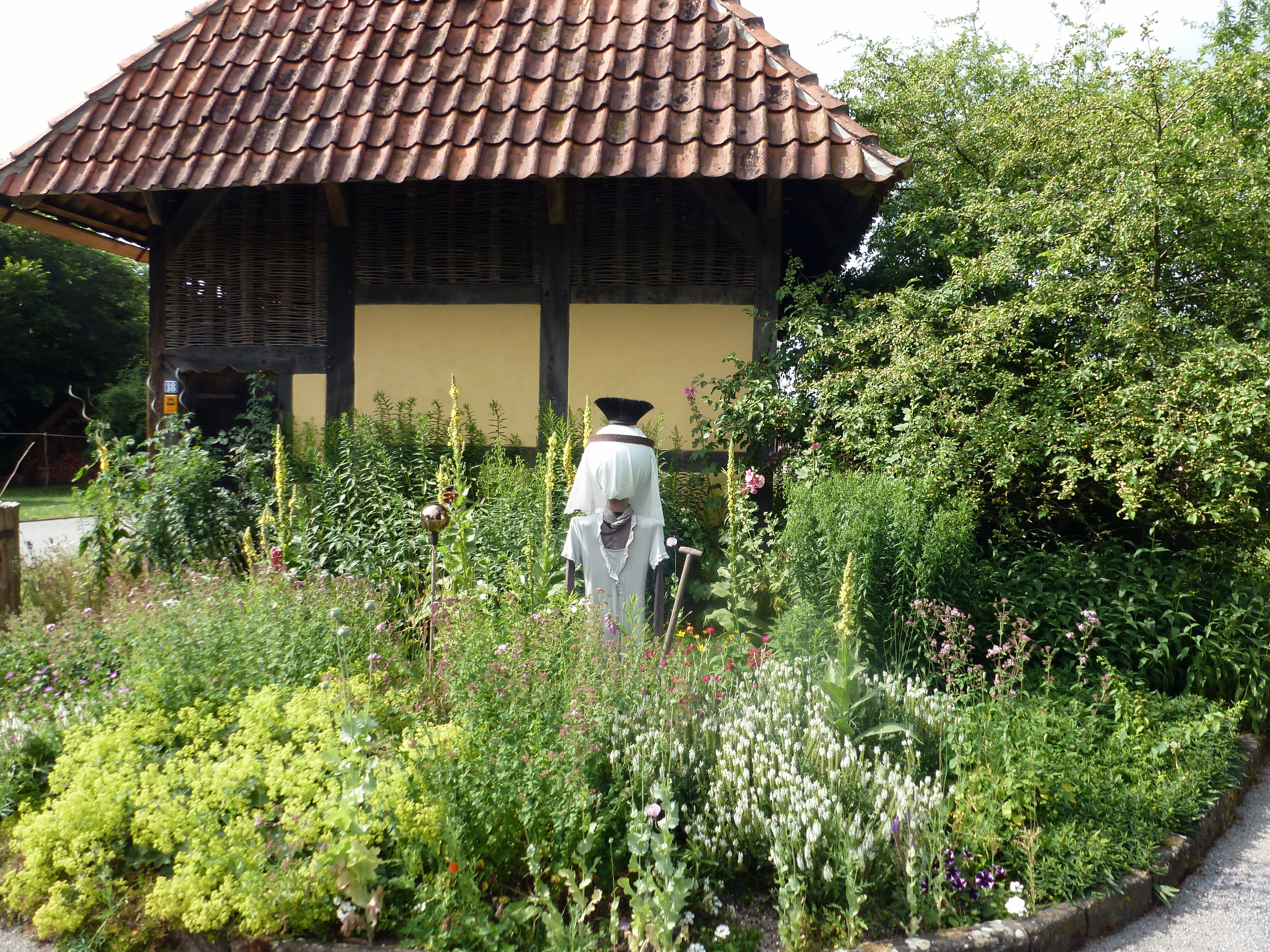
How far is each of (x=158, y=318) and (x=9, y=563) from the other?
2.49 m

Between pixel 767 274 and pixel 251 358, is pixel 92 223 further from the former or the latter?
pixel 767 274

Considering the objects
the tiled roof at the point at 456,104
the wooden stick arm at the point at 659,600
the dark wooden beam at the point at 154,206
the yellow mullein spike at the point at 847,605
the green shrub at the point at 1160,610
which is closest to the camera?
the yellow mullein spike at the point at 847,605

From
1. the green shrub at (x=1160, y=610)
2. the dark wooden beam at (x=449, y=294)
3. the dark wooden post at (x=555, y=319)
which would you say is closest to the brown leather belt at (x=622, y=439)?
the green shrub at (x=1160, y=610)

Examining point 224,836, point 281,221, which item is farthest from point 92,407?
point 224,836

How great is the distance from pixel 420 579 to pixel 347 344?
250 cm

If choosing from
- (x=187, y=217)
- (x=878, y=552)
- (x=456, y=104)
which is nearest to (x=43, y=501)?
(x=187, y=217)

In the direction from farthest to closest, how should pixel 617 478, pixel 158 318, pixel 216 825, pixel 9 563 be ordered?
pixel 158 318 < pixel 9 563 < pixel 617 478 < pixel 216 825

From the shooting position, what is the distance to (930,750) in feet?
10.8

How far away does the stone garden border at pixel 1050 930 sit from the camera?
2436mm

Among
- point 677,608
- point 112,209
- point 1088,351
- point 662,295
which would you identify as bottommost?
point 677,608

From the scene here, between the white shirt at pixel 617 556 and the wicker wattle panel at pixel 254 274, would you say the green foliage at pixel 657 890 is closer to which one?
the white shirt at pixel 617 556

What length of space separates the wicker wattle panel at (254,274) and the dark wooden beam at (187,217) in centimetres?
4

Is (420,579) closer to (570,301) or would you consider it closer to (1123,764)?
(570,301)

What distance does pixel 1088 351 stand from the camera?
4949 millimetres
